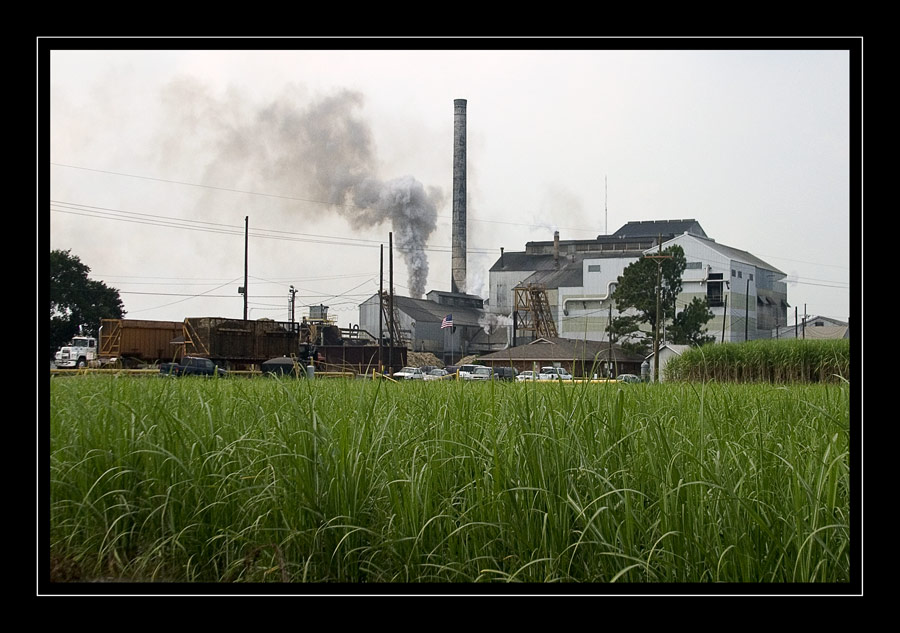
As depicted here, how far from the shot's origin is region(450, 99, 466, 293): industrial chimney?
105 feet

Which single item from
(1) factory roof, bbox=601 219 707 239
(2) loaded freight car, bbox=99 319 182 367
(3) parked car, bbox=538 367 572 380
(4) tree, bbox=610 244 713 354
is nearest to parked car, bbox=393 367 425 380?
(3) parked car, bbox=538 367 572 380

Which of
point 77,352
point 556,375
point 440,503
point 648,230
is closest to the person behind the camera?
point 440,503

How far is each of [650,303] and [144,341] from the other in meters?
10.4

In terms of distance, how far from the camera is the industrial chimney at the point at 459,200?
105ft

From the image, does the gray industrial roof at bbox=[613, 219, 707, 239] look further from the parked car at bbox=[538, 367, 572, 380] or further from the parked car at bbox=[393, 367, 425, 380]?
the parked car at bbox=[538, 367, 572, 380]

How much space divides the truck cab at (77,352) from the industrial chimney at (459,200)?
28.3 metres

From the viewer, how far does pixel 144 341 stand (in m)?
13.7

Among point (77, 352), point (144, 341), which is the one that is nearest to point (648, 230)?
point (144, 341)

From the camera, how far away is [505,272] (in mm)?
25875

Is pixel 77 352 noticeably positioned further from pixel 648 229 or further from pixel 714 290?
pixel 648 229

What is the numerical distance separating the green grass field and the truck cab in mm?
124

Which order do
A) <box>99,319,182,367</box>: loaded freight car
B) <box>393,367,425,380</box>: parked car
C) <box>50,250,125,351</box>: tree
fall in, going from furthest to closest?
<box>99,319,182,367</box>: loaded freight car → <box>393,367,425,380</box>: parked car → <box>50,250,125,351</box>: tree
